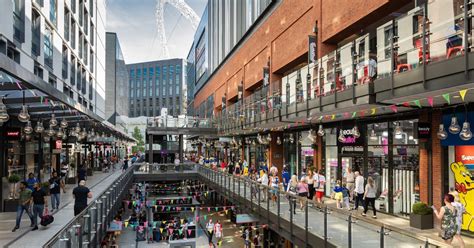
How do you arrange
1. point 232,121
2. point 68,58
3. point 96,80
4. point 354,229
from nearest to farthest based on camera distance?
point 354,229
point 232,121
point 68,58
point 96,80

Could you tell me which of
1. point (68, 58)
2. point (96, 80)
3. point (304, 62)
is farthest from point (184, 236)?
point (96, 80)

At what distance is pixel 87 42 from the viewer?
46500 millimetres

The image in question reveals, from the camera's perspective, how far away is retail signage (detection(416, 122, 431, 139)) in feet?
39.9

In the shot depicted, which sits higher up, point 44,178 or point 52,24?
point 52,24

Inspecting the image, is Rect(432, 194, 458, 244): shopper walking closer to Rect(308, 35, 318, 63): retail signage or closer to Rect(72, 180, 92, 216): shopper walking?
Rect(72, 180, 92, 216): shopper walking

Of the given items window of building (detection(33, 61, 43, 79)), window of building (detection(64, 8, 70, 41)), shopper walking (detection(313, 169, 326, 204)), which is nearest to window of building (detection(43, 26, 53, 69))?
window of building (detection(33, 61, 43, 79))

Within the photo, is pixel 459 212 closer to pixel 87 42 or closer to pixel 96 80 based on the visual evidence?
pixel 87 42

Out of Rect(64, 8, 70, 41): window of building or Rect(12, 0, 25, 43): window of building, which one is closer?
Rect(12, 0, 25, 43): window of building

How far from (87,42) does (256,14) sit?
23.2m

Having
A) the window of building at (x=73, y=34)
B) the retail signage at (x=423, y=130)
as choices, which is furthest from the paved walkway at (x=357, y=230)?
the window of building at (x=73, y=34)

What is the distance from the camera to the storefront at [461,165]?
36.1 ft

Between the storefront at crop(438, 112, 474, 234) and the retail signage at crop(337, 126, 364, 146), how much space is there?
4998 millimetres

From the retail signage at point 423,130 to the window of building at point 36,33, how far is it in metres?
21.9

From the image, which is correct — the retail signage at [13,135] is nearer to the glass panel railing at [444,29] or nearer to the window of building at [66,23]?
the glass panel railing at [444,29]
